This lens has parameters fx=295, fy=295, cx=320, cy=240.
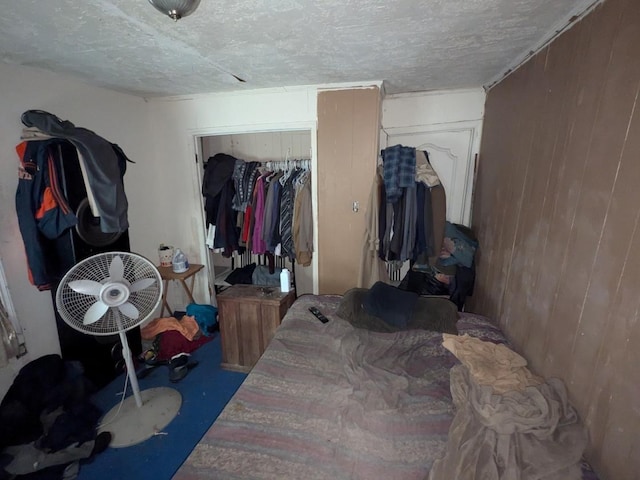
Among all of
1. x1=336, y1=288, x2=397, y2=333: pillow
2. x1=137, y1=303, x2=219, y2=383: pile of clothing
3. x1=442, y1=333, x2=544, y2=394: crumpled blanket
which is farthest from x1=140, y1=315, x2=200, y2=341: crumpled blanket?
x1=442, y1=333, x2=544, y2=394: crumpled blanket

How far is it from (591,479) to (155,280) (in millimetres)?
2114

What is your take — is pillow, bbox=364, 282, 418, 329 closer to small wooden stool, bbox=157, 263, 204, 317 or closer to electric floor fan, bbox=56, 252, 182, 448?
electric floor fan, bbox=56, 252, 182, 448

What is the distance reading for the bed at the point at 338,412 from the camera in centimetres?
99

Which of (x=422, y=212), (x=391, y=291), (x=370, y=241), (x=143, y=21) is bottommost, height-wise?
(x=391, y=291)

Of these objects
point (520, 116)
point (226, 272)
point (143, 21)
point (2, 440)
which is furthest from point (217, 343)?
point (520, 116)

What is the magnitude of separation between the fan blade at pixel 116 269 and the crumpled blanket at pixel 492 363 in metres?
1.82

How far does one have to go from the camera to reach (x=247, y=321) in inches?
91.4

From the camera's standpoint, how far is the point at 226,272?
351 centimetres

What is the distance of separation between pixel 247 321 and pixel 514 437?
181cm

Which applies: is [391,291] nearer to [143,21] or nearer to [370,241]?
[370,241]

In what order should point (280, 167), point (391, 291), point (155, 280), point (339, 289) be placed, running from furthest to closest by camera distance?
point (280, 167)
point (339, 289)
point (391, 291)
point (155, 280)

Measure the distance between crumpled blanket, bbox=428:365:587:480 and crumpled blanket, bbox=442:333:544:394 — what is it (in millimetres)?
84

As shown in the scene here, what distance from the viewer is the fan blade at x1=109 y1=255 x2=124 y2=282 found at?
1.63m

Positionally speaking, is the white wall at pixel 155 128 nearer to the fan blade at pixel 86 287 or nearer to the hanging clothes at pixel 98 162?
the hanging clothes at pixel 98 162
